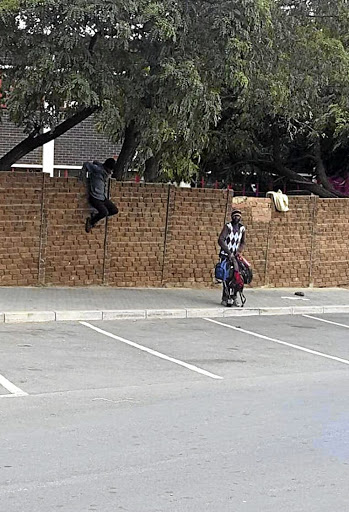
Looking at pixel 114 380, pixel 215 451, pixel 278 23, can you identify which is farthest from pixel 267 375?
pixel 278 23

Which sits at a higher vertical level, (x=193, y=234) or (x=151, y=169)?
(x=151, y=169)

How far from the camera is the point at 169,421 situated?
800cm

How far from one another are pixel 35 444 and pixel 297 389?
3.60 metres

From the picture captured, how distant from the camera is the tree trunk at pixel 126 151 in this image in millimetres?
17953

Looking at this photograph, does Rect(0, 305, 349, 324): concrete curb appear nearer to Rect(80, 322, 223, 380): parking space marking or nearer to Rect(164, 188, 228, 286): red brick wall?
Rect(80, 322, 223, 380): parking space marking

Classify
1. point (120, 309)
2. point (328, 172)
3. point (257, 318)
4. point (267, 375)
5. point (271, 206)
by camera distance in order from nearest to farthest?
1. point (267, 375)
2. point (120, 309)
3. point (257, 318)
4. point (271, 206)
5. point (328, 172)

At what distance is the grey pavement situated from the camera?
46.6 feet

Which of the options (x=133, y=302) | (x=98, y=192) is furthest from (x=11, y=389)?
(x=98, y=192)

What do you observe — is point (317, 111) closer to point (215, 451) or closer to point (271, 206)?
point (271, 206)

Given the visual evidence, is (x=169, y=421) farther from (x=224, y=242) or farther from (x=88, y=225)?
(x=88, y=225)

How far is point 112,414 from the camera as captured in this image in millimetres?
8164

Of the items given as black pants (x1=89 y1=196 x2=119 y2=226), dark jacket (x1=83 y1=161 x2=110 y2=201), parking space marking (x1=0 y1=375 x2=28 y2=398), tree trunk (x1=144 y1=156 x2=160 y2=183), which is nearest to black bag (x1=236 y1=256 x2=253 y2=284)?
black pants (x1=89 y1=196 x2=119 y2=226)

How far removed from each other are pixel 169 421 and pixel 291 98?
11.9 meters

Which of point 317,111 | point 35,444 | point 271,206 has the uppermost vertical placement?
point 317,111
